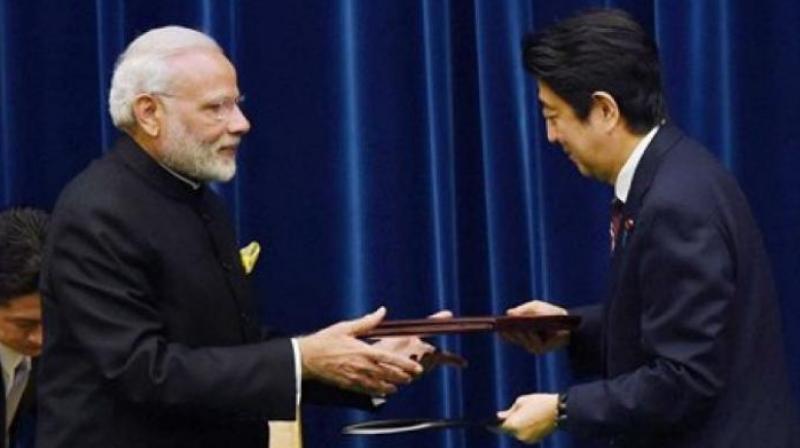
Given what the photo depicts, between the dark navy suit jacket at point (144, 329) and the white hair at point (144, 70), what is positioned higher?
the white hair at point (144, 70)

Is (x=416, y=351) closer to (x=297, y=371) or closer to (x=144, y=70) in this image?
(x=297, y=371)

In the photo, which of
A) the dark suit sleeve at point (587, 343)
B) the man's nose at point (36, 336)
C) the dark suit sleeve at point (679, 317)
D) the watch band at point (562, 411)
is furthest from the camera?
the man's nose at point (36, 336)

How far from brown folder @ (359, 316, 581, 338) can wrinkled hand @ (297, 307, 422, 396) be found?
0.9 inches

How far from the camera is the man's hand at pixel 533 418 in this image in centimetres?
232

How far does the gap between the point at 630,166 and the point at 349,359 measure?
0.48 metres

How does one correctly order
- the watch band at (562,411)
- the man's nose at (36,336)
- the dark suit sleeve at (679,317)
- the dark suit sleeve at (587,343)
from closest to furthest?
the dark suit sleeve at (679,317) → the watch band at (562,411) → the dark suit sleeve at (587,343) → the man's nose at (36,336)

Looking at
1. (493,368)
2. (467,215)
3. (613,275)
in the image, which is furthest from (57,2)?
(613,275)

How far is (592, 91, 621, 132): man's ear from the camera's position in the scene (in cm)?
232

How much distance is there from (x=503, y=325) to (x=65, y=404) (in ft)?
2.12

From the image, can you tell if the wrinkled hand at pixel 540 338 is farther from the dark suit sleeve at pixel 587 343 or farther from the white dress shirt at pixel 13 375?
the white dress shirt at pixel 13 375

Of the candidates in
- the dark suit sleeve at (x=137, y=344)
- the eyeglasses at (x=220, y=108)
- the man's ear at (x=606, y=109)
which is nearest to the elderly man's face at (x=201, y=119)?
the eyeglasses at (x=220, y=108)

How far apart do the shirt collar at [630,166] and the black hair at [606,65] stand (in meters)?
0.01

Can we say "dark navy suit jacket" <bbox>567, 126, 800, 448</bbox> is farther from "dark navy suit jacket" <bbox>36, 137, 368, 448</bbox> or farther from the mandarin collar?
the mandarin collar

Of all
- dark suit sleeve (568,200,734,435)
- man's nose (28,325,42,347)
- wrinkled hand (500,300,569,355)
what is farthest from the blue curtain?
dark suit sleeve (568,200,734,435)
